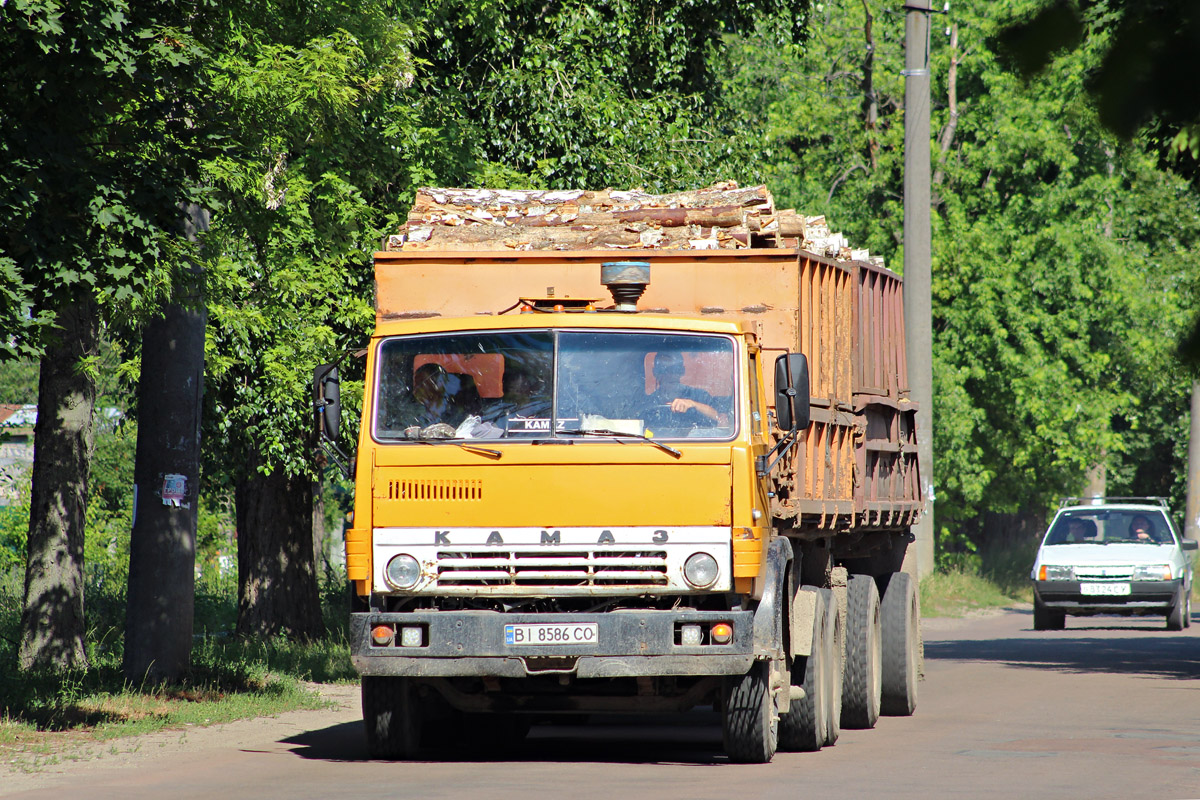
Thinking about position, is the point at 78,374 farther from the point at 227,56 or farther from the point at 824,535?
the point at 824,535

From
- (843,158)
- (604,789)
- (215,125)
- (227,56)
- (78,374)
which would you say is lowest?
(604,789)

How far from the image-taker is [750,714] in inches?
395

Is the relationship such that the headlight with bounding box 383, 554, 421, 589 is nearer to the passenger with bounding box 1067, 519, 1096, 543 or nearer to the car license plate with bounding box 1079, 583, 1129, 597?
the car license plate with bounding box 1079, 583, 1129, 597

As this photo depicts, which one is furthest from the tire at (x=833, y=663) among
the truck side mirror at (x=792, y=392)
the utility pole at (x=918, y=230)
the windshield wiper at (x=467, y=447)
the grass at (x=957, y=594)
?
the grass at (x=957, y=594)

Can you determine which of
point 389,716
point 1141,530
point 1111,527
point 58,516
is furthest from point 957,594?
point 389,716

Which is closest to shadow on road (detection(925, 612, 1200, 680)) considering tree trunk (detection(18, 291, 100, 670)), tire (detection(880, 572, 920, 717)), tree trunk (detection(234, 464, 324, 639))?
tire (detection(880, 572, 920, 717))

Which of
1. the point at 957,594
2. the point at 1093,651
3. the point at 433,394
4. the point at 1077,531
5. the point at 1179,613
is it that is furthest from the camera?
the point at 957,594

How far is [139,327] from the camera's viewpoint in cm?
1470

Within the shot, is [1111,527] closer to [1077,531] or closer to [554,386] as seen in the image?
[1077,531]

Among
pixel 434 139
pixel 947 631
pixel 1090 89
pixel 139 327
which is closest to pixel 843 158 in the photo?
pixel 947 631

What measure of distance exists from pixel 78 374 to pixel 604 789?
7560 mm

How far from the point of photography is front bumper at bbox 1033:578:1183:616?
85.4ft

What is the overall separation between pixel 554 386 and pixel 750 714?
219 cm

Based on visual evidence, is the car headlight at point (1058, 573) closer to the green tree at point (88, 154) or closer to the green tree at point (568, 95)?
the green tree at point (568, 95)
